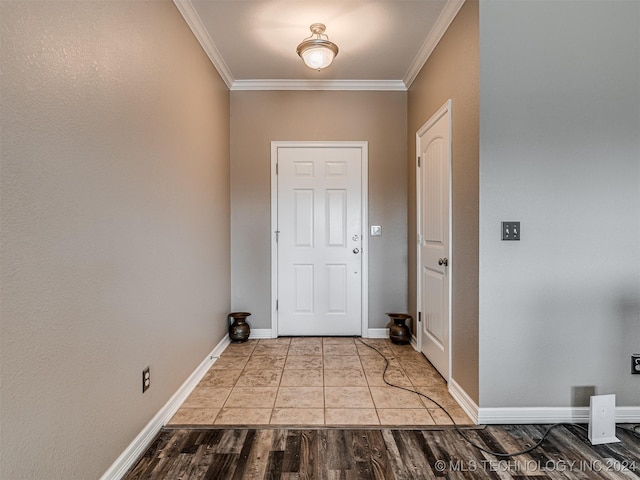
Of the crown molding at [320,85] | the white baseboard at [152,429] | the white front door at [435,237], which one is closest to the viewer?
the white baseboard at [152,429]

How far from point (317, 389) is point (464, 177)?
1.70m

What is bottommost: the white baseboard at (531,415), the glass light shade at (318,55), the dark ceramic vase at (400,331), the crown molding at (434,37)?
the white baseboard at (531,415)

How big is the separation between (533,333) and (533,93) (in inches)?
52.6

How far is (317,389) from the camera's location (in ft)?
7.88

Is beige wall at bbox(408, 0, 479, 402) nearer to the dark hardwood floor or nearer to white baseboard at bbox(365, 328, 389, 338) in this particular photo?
the dark hardwood floor

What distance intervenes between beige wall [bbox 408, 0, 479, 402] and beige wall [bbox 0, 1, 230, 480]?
5.84 ft

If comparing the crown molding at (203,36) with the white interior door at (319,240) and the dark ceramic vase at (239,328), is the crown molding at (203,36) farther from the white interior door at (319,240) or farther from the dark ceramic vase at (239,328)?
the dark ceramic vase at (239,328)

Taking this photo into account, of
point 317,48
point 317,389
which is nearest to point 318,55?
point 317,48

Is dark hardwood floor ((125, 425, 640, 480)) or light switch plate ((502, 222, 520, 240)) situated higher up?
light switch plate ((502, 222, 520, 240))

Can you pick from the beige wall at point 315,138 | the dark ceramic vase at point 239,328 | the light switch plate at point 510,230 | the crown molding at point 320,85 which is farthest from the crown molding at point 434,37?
the dark ceramic vase at point 239,328

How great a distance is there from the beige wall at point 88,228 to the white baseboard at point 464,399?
1.77 meters

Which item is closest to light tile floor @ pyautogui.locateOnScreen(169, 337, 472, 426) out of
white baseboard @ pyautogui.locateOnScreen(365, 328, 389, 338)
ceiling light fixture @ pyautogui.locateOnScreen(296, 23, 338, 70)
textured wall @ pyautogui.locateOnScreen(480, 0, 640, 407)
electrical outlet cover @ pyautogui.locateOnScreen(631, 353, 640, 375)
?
white baseboard @ pyautogui.locateOnScreen(365, 328, 389, 338)

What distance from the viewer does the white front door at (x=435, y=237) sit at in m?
2.46

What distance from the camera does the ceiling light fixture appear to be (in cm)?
246
